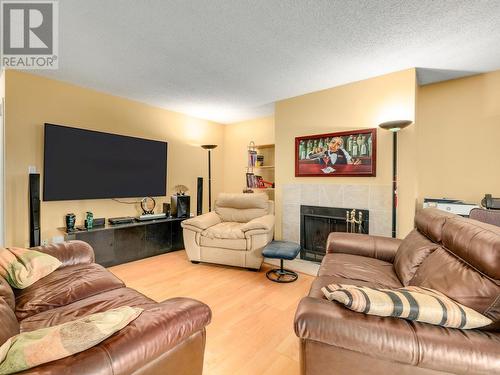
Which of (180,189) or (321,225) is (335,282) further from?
(180,189)

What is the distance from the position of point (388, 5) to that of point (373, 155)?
1612mm

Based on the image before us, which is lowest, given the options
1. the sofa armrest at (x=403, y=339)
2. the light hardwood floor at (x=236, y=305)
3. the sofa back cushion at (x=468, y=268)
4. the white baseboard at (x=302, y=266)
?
the light hardwood floor at (x=236, y=305)

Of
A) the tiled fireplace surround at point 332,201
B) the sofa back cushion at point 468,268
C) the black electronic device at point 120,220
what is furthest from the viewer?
the black electronic device at point 120,220

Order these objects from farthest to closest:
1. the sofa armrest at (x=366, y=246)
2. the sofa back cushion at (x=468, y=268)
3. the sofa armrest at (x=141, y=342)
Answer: the sofa armrest at (x=366, y=246)
the sofa back cushion at (x=468, y=268)
the sofa armrest at (x=141, y=342)

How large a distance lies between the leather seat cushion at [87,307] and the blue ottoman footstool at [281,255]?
4.91 feet

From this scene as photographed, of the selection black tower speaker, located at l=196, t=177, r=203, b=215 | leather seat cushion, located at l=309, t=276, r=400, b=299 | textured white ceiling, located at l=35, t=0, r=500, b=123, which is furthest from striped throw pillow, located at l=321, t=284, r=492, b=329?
black tower speaker, located at l=196, t=177, r=203, b=215

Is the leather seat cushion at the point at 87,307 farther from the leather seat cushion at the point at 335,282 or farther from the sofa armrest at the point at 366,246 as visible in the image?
the sofa armrest at the point at 366,246

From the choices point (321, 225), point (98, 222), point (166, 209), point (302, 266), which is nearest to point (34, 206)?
point (98, 222)

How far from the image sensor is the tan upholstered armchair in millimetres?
2955

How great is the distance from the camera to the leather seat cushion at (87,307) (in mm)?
1184

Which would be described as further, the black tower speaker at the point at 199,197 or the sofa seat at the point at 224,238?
the black tower speaker at the point at 199,197

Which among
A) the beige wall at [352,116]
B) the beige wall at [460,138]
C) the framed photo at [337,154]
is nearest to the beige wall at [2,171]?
the beige wall at [352,116]

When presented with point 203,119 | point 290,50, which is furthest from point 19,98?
point 290,50

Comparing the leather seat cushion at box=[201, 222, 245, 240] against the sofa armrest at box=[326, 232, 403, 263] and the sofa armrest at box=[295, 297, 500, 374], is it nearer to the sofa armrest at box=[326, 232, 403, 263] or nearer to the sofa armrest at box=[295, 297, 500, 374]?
the sofa armrest at box=[326, 232, 403, 263]
